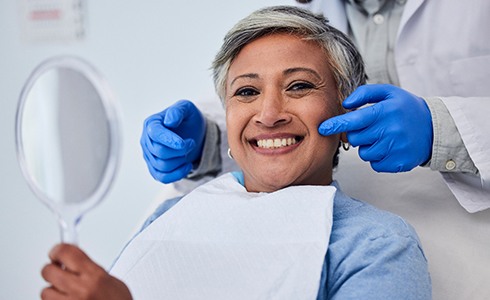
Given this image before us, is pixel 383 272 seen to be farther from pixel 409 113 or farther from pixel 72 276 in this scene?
pixel 72 276

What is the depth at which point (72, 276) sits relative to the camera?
27.9 inches

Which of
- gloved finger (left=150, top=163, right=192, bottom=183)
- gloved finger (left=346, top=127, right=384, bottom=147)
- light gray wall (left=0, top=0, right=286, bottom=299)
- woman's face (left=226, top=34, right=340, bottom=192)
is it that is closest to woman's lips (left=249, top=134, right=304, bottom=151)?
woman's face (left=226, top=34, right=340, bottom=192)

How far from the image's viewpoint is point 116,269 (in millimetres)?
1104

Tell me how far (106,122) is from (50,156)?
0.33 ft

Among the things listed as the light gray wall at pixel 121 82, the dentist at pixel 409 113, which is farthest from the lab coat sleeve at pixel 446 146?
the light gray wall at pixel 121 82

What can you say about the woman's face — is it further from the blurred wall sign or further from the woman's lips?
the blurred wall sign

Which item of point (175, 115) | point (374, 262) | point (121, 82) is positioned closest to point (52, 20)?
point (121, 82)

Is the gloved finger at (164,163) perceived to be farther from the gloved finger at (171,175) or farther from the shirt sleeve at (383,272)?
the shirt sleeve at (383,272)

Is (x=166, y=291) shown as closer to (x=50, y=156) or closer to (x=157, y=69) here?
(x=50, y=156)

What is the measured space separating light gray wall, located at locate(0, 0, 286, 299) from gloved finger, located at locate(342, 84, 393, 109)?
98 centimetres

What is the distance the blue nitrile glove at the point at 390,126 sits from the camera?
1163mm

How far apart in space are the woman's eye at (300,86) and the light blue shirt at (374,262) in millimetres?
257

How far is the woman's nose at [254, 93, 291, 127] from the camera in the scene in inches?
44.1

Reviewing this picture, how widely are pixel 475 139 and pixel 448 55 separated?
315 mm
